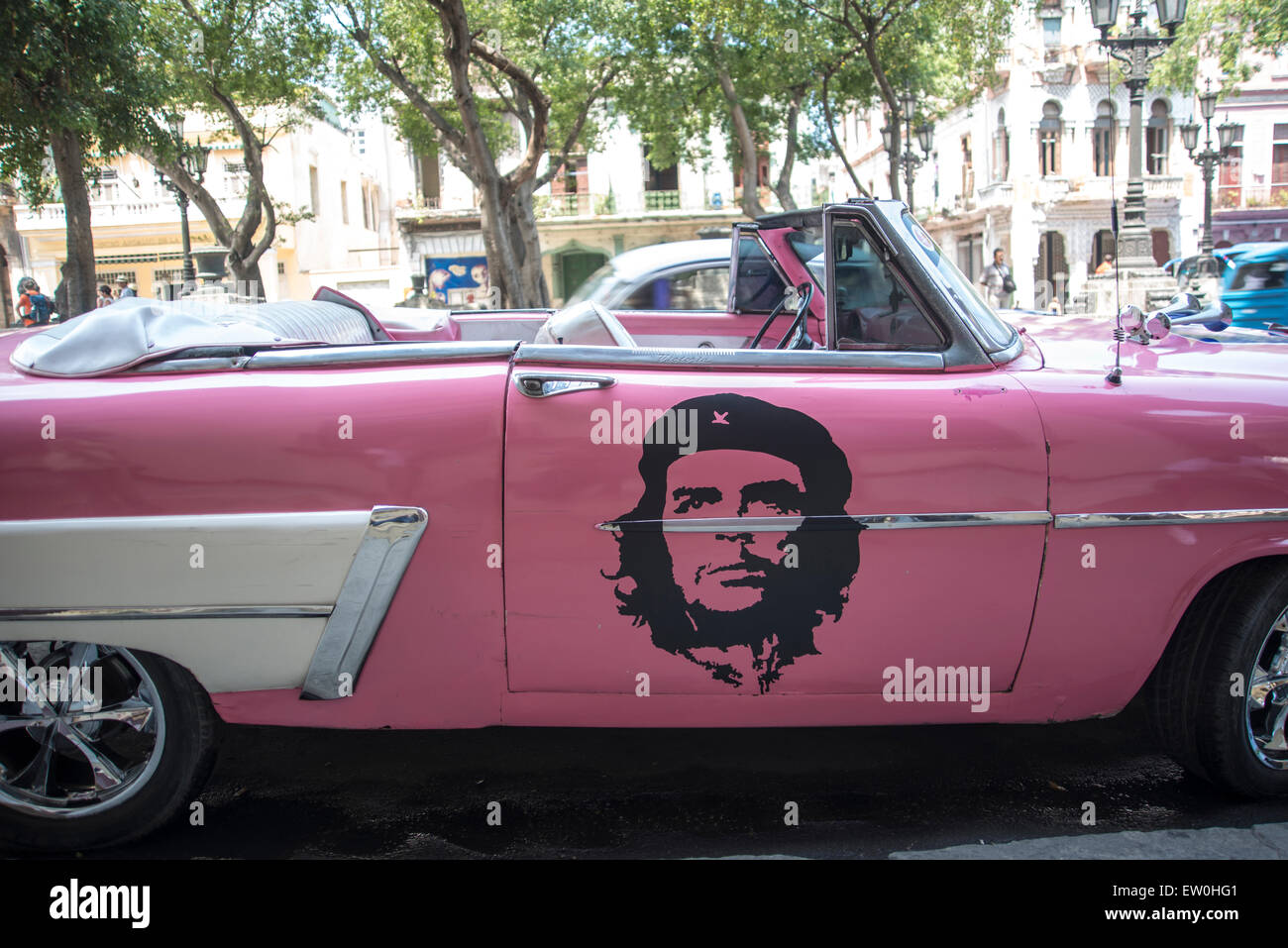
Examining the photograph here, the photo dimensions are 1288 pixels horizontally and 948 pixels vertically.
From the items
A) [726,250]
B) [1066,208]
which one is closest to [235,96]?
[726,250]

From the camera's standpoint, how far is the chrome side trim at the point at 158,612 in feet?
7.48

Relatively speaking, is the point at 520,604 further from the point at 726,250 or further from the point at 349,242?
the point at 349,242

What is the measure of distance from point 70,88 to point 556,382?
11918 millimetres

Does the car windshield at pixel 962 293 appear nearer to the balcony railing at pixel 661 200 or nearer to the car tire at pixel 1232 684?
the car tire at pixel 1232 684

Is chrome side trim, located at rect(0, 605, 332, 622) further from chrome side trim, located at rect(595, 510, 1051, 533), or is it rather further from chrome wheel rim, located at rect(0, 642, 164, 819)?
chrome side trim, located at rect(595, 510, 1051, 533)

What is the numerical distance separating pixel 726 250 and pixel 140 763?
221 inches

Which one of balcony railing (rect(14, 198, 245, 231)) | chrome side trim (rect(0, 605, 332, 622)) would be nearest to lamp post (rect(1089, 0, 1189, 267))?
chrome side trim (rect(0, 605, 332, 622))

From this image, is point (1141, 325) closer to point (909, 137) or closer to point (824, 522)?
point (824, 522)

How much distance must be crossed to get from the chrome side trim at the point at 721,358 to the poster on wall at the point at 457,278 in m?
23.9

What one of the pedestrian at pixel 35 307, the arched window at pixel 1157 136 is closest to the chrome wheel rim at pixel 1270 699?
the pedestrian at pixel 35 307

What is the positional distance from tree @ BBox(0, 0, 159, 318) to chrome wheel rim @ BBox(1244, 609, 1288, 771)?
11.8m

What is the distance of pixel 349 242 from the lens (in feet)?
138

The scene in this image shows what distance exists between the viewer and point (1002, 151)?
120 ft
